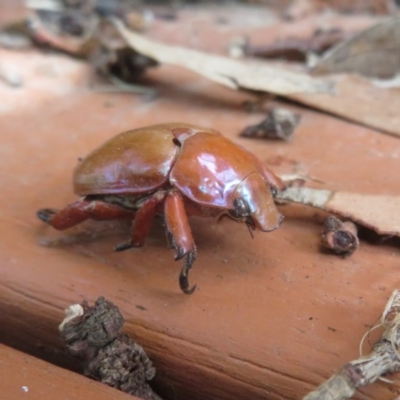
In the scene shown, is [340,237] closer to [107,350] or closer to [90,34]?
[107,350]

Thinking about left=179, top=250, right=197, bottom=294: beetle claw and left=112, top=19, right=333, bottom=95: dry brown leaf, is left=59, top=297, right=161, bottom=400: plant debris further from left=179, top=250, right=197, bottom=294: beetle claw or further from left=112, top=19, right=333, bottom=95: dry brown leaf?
left=112, top=19, right=333, bottom=95: dry brown leaf

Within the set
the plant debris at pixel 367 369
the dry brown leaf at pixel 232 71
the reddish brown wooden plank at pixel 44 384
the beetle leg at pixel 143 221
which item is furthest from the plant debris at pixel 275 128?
the reddish brown wooden plank at pixel 44 384

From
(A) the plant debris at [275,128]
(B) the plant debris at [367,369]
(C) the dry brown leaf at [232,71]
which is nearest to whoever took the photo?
(B) the plant debris at [367,369]

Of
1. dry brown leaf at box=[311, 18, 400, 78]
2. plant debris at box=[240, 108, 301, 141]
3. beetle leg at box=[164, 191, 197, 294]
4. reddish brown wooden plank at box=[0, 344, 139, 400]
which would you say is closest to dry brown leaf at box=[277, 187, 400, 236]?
beetle leg at box=[164, 191, 197, 294]

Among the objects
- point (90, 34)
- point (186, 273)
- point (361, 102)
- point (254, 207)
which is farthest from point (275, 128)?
point (90, 34)

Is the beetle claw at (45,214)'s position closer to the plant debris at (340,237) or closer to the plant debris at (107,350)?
the plant debris at (107,350)

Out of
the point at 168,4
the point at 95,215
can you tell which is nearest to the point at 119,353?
the point at 95,215
